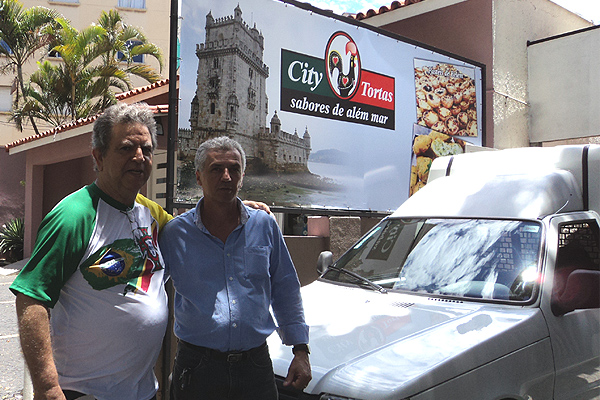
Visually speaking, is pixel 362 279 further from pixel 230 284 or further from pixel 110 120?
pixel 110 120

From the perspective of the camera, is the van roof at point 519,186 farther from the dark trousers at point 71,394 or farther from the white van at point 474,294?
the dark trousers at point 71,394

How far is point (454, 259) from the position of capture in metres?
4.02

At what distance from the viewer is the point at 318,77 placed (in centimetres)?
777

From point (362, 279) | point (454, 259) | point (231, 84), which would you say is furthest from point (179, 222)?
point (231, 84)

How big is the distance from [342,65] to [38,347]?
268 inches

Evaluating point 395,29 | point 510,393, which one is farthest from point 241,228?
point 395,29

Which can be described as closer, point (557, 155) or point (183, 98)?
point (557, 155)

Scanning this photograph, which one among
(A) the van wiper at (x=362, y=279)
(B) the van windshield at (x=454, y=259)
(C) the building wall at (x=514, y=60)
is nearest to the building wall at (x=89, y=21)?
(C) the building wall at (x=514, y=60)

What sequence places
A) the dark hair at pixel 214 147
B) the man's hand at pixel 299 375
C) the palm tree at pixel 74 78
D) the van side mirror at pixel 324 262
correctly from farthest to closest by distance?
1. the palm tree at pixel 74 78
2. the van side mirror at pixel 324 262
3. the dark hair at pixel 214 147
4. the man's hand at pixel 299 375

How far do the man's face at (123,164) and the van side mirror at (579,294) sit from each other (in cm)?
256

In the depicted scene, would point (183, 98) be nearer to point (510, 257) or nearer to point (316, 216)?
point (316, 216)

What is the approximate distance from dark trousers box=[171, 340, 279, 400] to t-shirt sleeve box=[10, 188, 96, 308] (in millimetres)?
759

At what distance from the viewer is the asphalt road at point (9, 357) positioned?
5.58 metres

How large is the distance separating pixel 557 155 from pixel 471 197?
2.88ft
